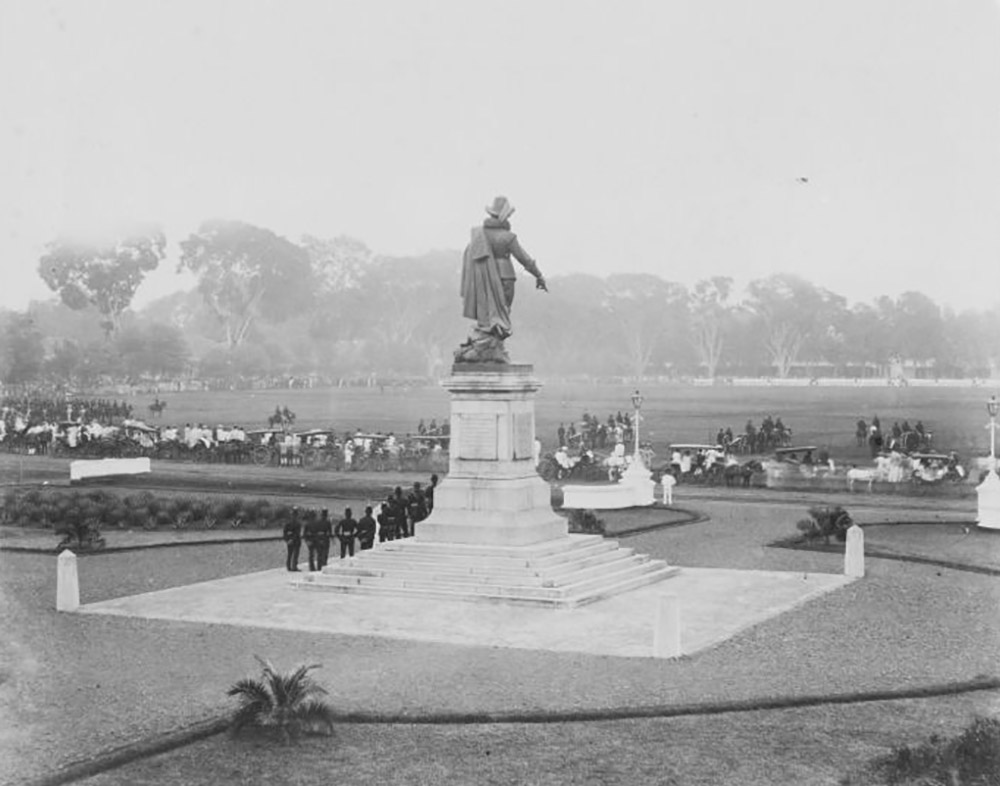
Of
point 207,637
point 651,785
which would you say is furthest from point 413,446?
point 651,785

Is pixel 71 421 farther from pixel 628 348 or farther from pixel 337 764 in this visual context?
pixel 337 764

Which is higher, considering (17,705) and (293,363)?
(293,363)

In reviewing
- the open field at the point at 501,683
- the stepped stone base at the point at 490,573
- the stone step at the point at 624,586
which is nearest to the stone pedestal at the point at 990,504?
the open field at the point at 501,683

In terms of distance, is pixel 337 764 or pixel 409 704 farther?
pixel 409 704

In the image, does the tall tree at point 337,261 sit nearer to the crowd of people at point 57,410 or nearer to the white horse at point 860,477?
the crowd of people at point 57,410

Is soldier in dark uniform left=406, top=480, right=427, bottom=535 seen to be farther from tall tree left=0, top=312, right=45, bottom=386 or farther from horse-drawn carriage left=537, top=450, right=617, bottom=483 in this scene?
tall tree left=0, top=312, right=45, bottom=386

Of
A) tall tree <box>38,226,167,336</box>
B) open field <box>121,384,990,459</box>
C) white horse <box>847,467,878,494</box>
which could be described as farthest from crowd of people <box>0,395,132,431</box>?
white horse <box>847,467,878,494</box>

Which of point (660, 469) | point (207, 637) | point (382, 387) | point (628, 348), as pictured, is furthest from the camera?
point (628, 348)
